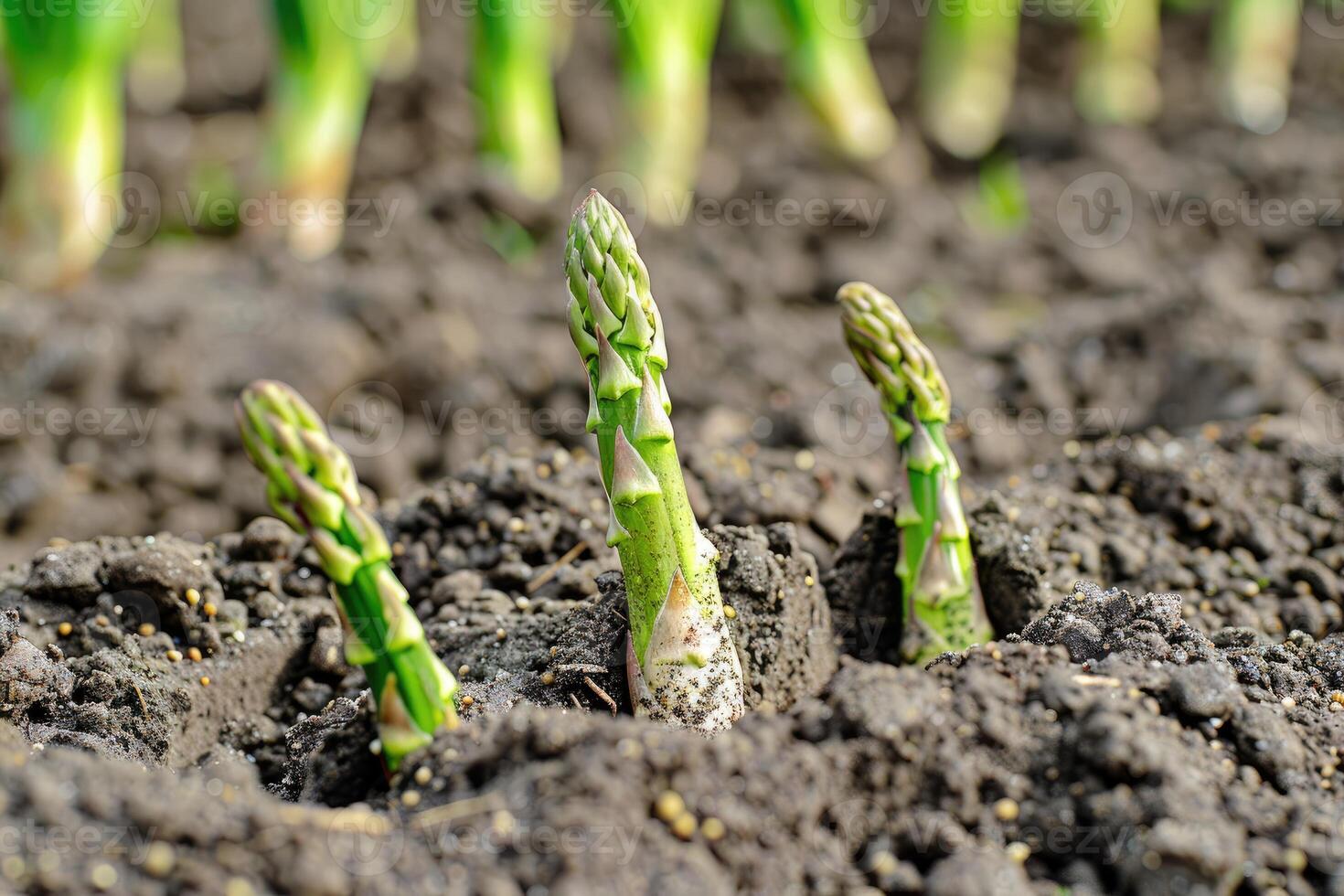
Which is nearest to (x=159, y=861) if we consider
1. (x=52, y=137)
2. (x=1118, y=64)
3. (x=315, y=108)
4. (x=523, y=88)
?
(x=52, y=137)

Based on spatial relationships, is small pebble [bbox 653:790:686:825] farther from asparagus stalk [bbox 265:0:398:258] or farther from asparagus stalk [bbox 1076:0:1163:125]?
asparagus stalk [bbox 1076:0:1163:125]

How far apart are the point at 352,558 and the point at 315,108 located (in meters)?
3.89

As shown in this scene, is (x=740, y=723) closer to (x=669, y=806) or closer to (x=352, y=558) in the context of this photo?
(x=669, y=806)

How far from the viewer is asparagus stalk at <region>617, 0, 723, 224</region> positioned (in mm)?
5191

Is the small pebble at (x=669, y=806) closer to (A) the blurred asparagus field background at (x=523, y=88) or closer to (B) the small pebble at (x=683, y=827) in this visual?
(B) the small pebble at (x=683, y=827)

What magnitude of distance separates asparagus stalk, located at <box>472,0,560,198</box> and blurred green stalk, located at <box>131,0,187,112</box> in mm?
2191

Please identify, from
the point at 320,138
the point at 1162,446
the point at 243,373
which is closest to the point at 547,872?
the point at 1162,446

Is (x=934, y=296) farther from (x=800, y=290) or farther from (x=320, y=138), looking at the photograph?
(x=320, y=138)

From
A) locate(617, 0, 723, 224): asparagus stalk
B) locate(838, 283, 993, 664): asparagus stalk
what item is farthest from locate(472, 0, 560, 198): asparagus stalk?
locate(838, 283, 993, 664): asparagus stalk

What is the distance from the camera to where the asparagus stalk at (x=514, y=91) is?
524 cm

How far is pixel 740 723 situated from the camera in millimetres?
1727

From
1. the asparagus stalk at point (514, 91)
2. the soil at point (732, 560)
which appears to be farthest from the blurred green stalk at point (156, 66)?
the asparagus stalk at point (514, 91)

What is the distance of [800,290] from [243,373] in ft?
6.98

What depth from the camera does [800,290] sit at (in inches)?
196
